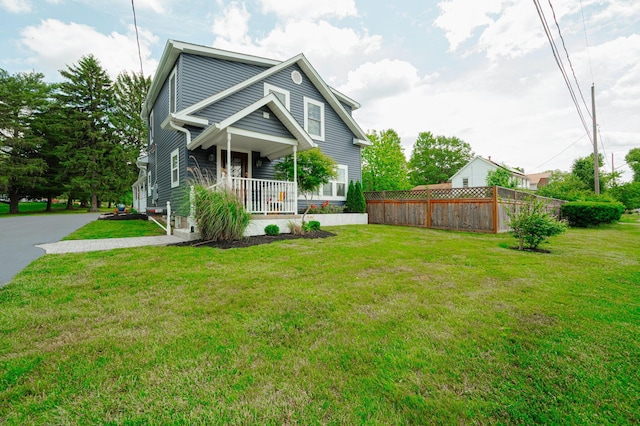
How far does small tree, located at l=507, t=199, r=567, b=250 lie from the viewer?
5.72 m

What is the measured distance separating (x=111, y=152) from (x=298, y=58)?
792 inches

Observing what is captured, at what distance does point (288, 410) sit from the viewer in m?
1.39

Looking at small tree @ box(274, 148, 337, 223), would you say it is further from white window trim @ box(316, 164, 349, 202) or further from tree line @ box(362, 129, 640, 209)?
tree line @ box(362, 129, 640, 209)

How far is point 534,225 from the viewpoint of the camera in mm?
5805

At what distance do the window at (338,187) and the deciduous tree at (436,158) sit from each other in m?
35.8

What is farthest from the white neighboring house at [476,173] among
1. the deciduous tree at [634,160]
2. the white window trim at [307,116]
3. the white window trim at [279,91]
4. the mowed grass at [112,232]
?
the mowed grass at [112,232]

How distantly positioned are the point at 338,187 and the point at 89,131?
2195 centimetres

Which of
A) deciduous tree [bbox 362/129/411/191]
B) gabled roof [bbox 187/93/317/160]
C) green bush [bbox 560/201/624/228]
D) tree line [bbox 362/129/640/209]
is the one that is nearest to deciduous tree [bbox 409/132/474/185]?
tree line [bbox 362/129/640/209]

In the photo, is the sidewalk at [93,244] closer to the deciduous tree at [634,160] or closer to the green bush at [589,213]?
the green bush at [589,213]

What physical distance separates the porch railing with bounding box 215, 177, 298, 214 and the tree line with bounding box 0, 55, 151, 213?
19014 mm

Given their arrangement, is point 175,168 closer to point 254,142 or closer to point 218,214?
point 254,142

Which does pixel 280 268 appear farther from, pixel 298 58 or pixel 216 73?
pixel 298 58

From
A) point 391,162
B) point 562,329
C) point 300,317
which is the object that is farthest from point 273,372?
point 391,162

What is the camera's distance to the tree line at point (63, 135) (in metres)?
20.4
